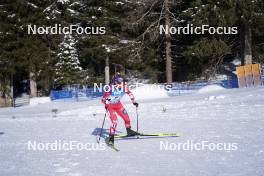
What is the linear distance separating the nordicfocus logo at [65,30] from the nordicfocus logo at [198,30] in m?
6.10

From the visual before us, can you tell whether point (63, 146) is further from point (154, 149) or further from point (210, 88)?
point (210, 88)

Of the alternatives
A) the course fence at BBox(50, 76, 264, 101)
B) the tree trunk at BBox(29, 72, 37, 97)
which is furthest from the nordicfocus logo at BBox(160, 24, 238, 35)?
the tree trunk at BBox(29, 72, 37, 97)

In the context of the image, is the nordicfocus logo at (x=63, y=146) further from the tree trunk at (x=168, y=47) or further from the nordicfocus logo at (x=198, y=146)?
the tree trunk at (x=168, y=47)

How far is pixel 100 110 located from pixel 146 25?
18261 mm

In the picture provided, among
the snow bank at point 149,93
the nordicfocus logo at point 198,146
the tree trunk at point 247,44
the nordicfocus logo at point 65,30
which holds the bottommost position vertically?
the nordicfocus logo at point 198,146

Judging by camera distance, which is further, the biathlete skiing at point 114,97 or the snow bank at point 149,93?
the snow bank at point 149,93

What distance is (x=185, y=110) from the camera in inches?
795

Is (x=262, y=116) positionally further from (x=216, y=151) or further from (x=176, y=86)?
(x=176, y=86)

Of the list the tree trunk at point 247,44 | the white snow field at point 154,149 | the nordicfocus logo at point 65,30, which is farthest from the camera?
the nordicfocus logo at point 65,30

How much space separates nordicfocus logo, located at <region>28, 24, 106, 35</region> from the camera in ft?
125

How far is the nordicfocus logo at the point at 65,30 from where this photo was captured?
38156 mm

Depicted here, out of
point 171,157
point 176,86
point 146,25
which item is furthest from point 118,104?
point 146,25

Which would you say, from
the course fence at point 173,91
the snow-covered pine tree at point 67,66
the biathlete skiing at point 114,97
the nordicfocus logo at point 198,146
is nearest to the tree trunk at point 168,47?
the course fence at point 173,91

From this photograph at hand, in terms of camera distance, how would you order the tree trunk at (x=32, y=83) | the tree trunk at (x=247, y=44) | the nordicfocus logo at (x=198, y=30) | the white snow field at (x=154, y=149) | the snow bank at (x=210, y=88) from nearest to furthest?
the white snow field at (x=154, y=149) < the snow bank at (x=210, y=88) < the tree trunk at (x=247, y=44) < the nordicfocus logo at (x=198, y=30) < the tree trunk at (x=32, y=83)
